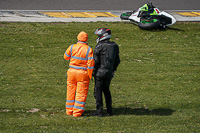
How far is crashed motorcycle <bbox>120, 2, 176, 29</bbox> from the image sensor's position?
1836 centimetres

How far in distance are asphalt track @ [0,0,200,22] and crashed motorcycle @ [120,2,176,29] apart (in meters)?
1.79

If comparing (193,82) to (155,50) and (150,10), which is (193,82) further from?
(150,10)

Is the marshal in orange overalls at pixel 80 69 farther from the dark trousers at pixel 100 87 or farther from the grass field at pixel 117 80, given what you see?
the grass field at pixel 117 80

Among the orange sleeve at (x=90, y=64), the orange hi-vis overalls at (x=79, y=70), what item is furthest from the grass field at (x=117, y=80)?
the orange sleeve at (x=90, y=64)

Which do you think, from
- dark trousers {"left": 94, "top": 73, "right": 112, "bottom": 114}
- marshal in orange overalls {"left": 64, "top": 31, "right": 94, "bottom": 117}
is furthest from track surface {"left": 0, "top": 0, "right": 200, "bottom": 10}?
dark trousers {"left": 94, "top": 73, "right": 112, "bottom": 114}

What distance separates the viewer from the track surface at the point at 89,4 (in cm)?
2370

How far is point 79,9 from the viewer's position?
23.8 metres

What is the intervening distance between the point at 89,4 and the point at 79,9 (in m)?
1.97

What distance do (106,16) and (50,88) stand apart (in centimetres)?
1149

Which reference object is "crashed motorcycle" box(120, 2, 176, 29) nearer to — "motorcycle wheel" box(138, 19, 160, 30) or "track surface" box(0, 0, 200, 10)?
"motorcycle wheel" box(138, 19, 160, 30)

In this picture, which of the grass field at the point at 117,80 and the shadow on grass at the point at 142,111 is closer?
the grass field at the point at 117,80

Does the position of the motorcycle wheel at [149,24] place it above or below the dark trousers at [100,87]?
above

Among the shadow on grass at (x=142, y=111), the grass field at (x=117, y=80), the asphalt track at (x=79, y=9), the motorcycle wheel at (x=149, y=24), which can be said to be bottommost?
the shadow on grass at (x=142, y=111)

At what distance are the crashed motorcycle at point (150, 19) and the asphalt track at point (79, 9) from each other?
5.86 ft
